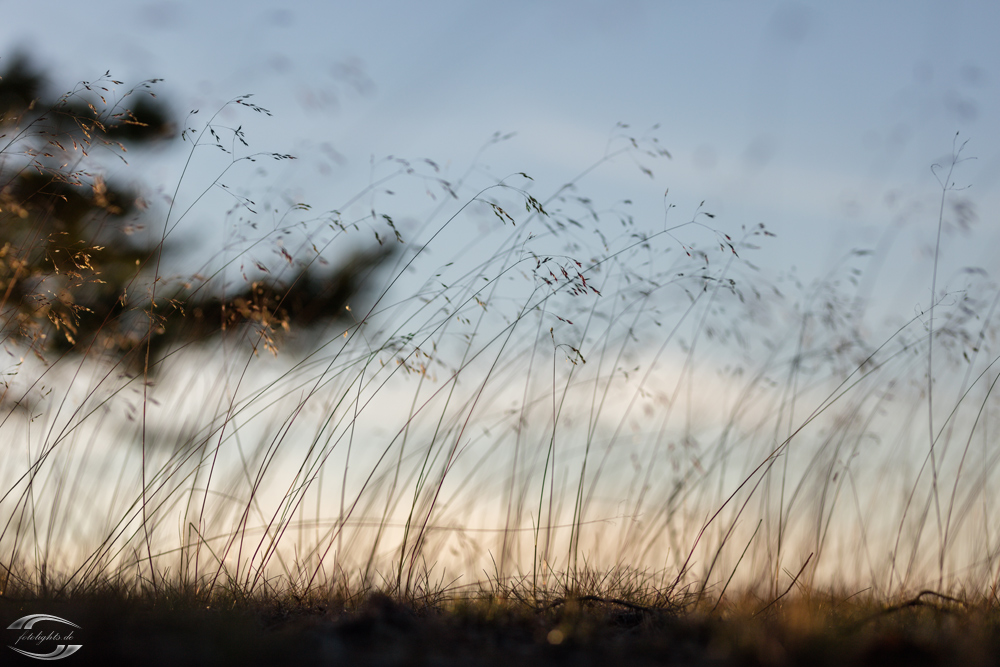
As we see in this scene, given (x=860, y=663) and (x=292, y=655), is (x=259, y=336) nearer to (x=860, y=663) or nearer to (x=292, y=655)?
(x=292, y=655)

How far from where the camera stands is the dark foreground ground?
118cm

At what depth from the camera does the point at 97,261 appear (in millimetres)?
4980

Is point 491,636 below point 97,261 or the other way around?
Answer: below

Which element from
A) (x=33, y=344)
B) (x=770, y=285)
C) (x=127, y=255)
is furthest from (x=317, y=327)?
(x=770, y=285)

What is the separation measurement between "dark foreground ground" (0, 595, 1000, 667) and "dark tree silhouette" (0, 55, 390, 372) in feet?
3.64

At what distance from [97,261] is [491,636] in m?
4.60

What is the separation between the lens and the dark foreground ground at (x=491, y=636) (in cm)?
118

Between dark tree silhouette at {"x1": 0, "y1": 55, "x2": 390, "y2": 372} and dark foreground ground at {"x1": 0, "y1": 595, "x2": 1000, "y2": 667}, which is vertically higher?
dark tree silhouette at {"x1": 0, "y1": 55, "x2": 390, "y2": 372}

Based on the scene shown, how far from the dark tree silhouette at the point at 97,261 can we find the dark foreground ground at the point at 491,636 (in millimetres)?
1111

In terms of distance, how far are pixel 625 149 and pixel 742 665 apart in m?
1.93

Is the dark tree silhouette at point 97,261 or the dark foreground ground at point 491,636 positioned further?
the dark tree silhouette at point 97,261

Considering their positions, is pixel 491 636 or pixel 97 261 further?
pixel 97 261

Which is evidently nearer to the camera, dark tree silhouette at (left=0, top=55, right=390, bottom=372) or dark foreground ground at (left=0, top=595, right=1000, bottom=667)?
dark foreground ground at (left=0, top=595, right=1000, bottom=667)

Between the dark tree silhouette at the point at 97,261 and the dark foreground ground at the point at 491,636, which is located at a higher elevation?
the dark tree silhouette at the point at 97,261
